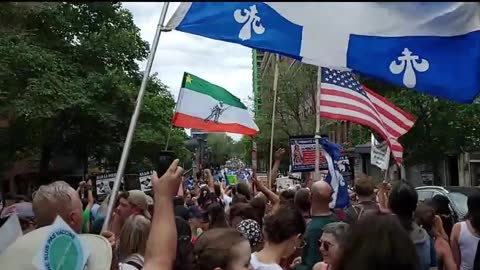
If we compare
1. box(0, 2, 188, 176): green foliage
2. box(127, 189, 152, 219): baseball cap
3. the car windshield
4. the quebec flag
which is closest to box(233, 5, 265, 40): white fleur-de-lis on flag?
the quebec flag

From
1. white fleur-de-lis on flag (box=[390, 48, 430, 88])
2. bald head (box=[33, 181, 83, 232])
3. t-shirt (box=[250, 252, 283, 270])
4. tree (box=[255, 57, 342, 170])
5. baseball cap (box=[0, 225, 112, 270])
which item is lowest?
t-shirt (box=[250, 252, 283, 270])

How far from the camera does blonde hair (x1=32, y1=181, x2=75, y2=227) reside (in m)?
3.56

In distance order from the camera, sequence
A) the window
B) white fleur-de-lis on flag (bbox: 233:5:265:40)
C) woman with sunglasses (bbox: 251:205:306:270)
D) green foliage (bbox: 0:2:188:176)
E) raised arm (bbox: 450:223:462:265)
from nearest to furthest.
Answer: woman with sunglasses (bbox: 251:205:306:270) < raised arm (bbox: 450:223:462:265) < white fleur-de-lis on flag (bbox: 233:5:265:40) < the window < green foliage (bbox: 0:2:188:176)

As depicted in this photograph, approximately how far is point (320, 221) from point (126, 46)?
2745 cm

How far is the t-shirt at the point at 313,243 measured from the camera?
16.9 ft

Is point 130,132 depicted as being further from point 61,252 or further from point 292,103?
point 292,103

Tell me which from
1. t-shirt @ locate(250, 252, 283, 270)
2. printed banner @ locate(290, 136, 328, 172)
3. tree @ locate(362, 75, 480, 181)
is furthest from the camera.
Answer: tree @ locate(362, 75, 480, 181)

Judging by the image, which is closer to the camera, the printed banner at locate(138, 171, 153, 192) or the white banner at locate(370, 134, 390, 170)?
the white banner at locate(370, 134, 390, 170)

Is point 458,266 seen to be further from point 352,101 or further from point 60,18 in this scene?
point 60,18

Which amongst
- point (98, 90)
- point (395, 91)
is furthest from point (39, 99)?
point (395, 91)

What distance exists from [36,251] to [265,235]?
6.12 feet

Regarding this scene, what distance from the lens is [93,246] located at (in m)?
3.31

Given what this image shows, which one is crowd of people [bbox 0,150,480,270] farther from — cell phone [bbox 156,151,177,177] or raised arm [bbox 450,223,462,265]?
cell phone [bbox 156,151,177,177]

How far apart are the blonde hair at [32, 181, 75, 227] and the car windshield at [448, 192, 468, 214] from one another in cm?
962
